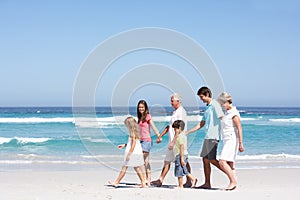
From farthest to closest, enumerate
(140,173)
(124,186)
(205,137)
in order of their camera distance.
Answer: (124,186)
(140,173)
(205,137)

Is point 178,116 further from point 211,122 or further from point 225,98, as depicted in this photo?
point 225,98

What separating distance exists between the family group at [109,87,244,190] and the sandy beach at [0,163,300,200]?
1.23 ft

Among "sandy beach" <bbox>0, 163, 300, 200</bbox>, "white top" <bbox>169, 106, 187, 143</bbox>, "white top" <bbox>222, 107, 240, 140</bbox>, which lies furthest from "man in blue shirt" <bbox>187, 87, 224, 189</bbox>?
"sandy beach" <bbox>0, 163, 300, 200</bbox>

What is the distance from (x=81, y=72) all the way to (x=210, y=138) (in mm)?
3269

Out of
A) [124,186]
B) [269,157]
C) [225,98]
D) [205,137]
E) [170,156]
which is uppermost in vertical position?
[225,98]

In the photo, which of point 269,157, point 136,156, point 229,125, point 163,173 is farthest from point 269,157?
point 136,156

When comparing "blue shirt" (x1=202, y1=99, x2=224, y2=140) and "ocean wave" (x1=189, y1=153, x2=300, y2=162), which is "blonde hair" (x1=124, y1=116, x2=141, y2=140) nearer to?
"blue shirt" (x1=202, y1=99, x2=224, y2=140)

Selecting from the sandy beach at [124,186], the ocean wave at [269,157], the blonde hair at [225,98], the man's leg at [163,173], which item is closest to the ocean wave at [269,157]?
the ocean wave at [269,157]

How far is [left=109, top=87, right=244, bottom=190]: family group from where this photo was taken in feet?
21.4

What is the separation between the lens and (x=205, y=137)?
6.64 meters

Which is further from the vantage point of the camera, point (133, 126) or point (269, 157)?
point (269, 157)

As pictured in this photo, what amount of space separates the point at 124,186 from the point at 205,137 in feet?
5.79

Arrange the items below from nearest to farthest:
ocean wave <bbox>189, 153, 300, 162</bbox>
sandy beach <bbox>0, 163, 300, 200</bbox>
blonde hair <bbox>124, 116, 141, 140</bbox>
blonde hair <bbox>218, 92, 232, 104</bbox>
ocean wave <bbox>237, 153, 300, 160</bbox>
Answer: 1. sandy beach <bbox>0, 163, 300, 200</bbox>
2. blonde hair <bbox>218, 92, 232, 104</bbox>
3. blonde hair <bbox>124, 116, 141, 140</bbox>
4. ocean wave <bbox>189, 153, 300, 162</bbox>
5. ocean wave <bbox>237, 153, 300, 160</bbox>

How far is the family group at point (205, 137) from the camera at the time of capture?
6.51 metres
